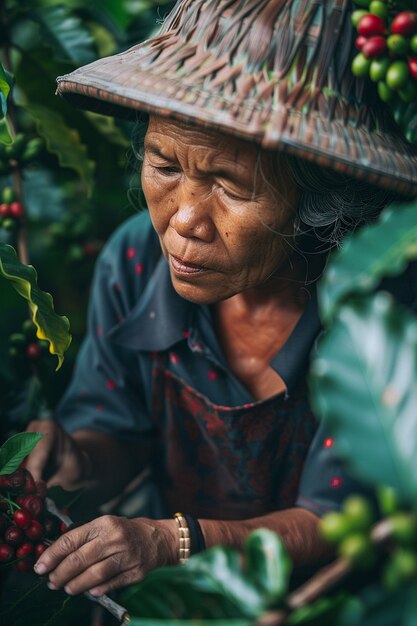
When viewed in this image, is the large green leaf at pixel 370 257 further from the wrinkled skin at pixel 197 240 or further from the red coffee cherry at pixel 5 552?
the red coffee cherry at pixel 5 552

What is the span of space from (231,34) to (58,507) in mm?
1015

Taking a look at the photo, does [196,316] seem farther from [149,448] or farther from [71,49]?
[71,49]

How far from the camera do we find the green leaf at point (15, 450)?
48.9 inches

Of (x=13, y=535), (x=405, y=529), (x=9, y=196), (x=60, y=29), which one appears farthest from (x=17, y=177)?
(x=405, y=529)

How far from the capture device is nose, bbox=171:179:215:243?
4.40 ft

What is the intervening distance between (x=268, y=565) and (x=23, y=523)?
2.18 feet

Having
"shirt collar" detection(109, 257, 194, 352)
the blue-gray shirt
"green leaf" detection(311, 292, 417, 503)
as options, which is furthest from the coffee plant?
"shirt collar" detection(109, 257, 194, 352)

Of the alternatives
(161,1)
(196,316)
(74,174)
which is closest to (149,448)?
(196,316)

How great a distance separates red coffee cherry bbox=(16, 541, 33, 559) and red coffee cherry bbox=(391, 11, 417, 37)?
1.10 metres

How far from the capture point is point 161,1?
2.33 meters

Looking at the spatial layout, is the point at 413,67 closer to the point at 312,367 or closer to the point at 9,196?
the point at 312,367

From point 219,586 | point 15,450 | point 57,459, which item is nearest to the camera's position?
point 219,586

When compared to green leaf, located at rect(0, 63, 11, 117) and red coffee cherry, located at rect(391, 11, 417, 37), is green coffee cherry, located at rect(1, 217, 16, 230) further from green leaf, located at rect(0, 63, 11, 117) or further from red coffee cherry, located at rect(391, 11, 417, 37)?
red coffee cherry, located at rect(391, 11, 417, 37)

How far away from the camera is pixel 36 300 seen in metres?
1.27
